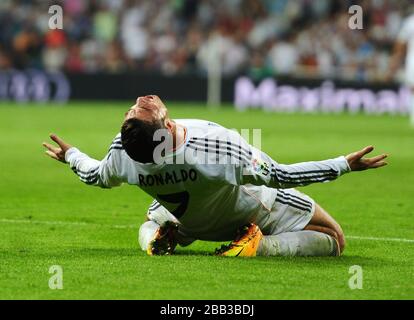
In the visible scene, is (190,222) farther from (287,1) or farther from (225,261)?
(287,1)

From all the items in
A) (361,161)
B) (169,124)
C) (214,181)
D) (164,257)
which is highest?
(169,124)

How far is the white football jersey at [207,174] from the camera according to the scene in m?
7.05

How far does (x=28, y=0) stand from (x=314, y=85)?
342 inches

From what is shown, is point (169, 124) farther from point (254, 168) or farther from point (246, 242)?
point (246, 242)

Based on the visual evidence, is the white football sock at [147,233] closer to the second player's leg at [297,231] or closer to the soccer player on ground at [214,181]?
the soccer player on ground at [214,181]

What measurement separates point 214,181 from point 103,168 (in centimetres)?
77

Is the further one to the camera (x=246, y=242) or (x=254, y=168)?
(x=246, y=242)

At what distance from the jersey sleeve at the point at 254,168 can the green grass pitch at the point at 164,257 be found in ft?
1.90

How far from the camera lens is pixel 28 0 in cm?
3184

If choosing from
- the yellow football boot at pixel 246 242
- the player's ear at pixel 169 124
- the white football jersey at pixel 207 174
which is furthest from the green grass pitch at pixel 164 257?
the player's ear at pixel 169 124

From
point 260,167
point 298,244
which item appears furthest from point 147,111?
point 298,244

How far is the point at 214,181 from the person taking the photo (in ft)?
23.2

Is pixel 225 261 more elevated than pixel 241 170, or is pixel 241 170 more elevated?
pixel 241 170
